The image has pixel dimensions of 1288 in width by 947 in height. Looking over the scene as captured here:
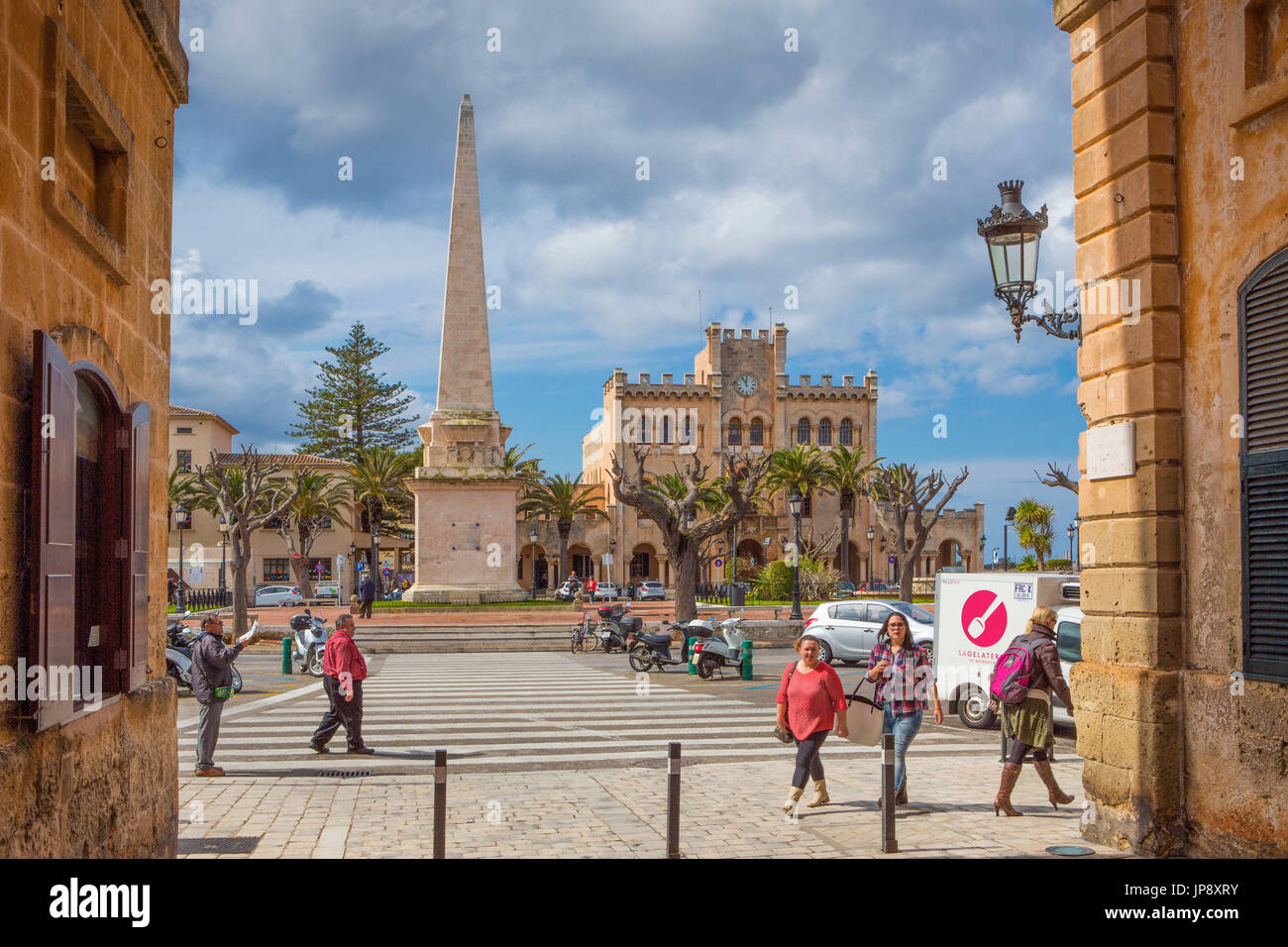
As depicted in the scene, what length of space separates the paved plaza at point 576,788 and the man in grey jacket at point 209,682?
266 millimetres

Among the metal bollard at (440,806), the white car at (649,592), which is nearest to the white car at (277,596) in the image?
the white car at (649,592)

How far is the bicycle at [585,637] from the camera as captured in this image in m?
29.8

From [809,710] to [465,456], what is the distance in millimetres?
30650

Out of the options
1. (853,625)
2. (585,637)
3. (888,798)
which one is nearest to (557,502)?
(585,637)

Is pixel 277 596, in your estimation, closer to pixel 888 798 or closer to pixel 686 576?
pixel 686 576

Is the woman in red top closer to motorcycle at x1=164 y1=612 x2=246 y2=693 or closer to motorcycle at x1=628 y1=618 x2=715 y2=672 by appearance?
motorcycle at x1=164 y1=612 x2=246 y2=693

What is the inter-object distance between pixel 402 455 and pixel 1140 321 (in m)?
60.1

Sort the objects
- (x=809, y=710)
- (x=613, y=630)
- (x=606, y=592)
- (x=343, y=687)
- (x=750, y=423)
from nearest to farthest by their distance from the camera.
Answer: (x=809, y=710) < (x=343, y=687) < (x=613, y=630) < (x=606, y=592) < (x=750, y=423)

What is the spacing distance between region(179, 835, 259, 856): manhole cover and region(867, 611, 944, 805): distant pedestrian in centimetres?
532

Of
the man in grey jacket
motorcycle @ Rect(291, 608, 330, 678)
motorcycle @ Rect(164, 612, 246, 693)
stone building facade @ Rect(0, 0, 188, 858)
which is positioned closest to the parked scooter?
motorcycle @ Rect(291, 608, 330, 678)

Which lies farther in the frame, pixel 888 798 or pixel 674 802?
pixel 888 798

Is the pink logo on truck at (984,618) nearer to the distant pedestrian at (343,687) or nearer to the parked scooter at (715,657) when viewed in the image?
the parked scooter at (715,657)

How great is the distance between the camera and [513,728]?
15.1m
